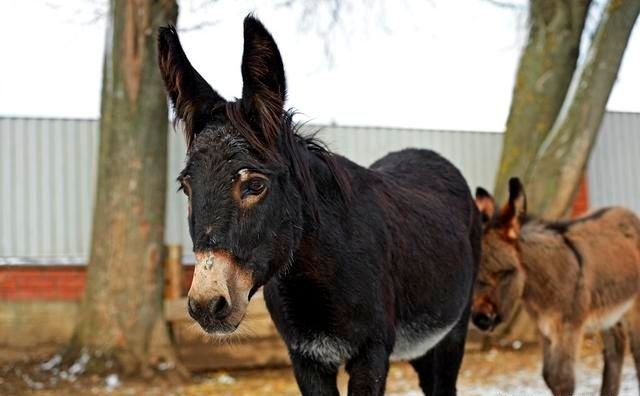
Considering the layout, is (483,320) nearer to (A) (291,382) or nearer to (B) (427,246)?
(B) (427,246)

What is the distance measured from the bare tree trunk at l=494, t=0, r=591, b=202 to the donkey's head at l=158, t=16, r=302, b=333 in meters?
7.58

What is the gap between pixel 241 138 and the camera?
3.05 meters

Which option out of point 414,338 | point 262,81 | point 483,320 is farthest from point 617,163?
point 262,81

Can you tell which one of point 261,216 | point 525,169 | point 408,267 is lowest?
point 525,169

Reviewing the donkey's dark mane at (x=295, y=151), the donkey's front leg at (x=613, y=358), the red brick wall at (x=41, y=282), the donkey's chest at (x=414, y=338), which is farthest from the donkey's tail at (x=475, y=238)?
the red brick wall at (x=41, y=282)

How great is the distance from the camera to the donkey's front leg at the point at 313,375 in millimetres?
3535

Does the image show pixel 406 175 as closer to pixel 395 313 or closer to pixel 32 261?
pixel 395 313

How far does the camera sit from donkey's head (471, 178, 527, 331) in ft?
20.7

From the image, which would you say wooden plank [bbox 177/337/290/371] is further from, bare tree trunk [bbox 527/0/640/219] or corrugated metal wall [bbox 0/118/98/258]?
bare tree trunk [bbox 527/0/640/219]

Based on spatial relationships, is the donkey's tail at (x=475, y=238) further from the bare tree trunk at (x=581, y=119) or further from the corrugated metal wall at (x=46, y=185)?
the corrugated metal wall at (x=46, y=185)

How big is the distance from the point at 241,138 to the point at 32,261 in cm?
713

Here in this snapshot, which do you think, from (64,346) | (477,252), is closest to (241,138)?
(477,252)

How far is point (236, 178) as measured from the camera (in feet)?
9.71

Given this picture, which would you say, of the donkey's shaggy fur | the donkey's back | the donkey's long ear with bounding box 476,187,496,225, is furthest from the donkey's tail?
the donkey's long ear with bounding box 476,187,496,225
